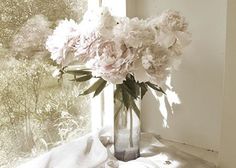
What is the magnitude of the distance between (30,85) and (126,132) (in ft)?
1.20

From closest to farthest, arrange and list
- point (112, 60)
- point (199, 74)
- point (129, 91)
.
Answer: point (112, 60), point (129, 91), point (199, 74)

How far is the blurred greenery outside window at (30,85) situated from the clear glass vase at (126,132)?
0.22 m

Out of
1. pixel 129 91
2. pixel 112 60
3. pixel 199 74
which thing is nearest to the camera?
pixel 112 60

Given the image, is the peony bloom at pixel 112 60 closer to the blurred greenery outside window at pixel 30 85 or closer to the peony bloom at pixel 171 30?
the peony bloom at pixel 171 30

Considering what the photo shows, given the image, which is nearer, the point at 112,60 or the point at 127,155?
the point at 112,60

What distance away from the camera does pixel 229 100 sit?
0.92 meters

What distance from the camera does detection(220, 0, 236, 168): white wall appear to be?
876 millimetres

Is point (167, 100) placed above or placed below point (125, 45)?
below

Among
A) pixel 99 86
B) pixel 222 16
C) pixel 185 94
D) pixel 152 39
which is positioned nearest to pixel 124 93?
pixel 99 86

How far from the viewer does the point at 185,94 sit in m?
1.19

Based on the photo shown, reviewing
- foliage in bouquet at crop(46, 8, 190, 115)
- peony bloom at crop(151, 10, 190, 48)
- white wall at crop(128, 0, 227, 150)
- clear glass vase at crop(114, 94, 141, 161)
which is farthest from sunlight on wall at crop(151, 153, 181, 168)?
peony bloom at crop(151, 10, 190, 48)

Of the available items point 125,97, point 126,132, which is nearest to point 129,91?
point 125,97

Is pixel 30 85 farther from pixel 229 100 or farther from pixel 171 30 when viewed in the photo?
pixel 229 100

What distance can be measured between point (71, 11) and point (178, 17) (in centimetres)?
43
